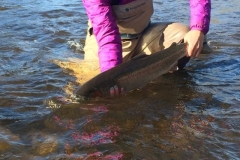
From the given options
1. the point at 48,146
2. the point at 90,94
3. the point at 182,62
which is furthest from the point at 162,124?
the point at 182,62

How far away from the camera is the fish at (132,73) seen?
3.33 metres

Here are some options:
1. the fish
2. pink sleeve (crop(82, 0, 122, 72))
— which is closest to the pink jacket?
pink sleeve (crop(82, 0, 122, 72))

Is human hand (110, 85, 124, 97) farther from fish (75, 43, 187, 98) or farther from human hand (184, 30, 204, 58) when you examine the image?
human hand (184, 30, 204, 58)

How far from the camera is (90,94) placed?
11.2ft

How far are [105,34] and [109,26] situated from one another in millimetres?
87

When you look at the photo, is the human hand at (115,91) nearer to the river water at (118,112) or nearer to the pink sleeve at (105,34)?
the river water at (118,112)

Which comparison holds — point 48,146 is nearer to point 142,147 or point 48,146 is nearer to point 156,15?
point 142,147

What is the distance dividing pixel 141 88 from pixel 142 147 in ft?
4.16

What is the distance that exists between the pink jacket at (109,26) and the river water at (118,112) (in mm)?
377

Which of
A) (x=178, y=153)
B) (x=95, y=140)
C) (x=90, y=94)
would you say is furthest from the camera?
(x=90, y=94)

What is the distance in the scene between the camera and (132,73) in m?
3.50

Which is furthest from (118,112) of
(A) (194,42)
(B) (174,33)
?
(B) (174,33)

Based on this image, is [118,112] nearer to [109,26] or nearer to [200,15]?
[109,26]

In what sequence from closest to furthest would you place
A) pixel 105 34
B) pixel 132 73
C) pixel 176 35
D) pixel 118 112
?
1. pixel 118 112
2. pixel 132 73
3. pixel 105 34
4. pixel 176 35
